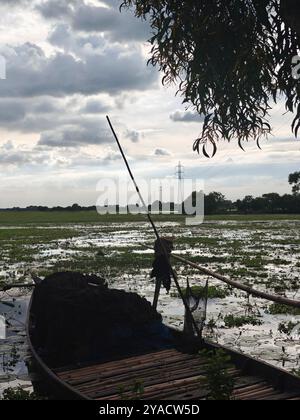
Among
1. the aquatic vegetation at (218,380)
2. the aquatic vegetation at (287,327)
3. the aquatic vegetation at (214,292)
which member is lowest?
the aquatic vegetation at (287,327)

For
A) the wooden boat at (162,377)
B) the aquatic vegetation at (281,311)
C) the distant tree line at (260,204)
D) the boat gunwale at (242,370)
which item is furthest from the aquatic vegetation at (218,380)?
the distant tree line at (260,204)

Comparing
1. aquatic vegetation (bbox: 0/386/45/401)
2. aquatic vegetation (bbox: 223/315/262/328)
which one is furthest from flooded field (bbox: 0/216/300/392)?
aquatic vegetation (bbox: 0/386/45/401)

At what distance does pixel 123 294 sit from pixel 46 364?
6.62ft

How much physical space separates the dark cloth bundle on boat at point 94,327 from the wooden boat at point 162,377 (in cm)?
20

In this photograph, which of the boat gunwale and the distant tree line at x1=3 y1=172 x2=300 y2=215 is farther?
the distant tree line at x1=3 y1=172 x2=300 y2=215

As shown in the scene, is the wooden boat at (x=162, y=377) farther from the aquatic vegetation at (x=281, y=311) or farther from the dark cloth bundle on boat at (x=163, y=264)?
A: the aquatic vegetation at (x=281, y=311)

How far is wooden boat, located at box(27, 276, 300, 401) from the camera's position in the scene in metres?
6.17

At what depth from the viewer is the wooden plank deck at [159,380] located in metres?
6.19

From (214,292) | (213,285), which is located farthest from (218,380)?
(213,285)

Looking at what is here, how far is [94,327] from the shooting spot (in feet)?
26.9

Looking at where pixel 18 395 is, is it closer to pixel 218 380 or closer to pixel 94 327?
pixel 94 327

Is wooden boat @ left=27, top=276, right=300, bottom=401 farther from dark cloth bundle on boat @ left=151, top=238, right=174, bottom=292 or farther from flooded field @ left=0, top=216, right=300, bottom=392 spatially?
dark cloth bundle on boat @ left=151, top=238, right=174, bottom=292
